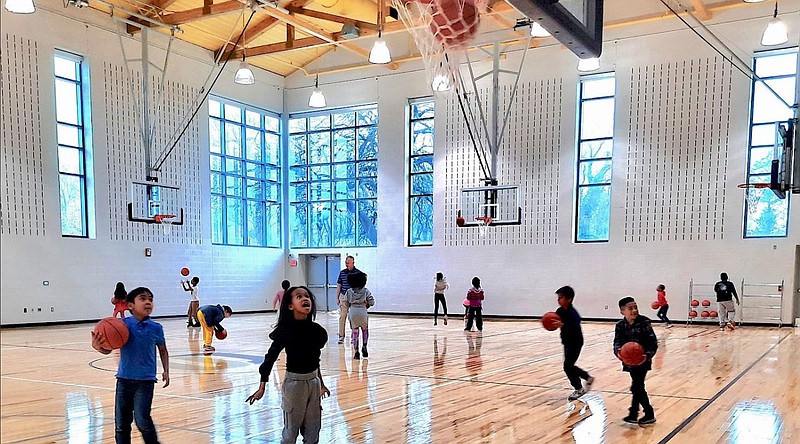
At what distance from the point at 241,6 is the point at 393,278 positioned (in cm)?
1017

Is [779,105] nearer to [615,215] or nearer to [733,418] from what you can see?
[615,215]

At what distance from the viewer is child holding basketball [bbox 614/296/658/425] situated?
582 centimetres

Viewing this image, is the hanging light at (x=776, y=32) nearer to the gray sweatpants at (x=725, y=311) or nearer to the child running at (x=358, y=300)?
the gray sweatpants at (x=725, y=311)

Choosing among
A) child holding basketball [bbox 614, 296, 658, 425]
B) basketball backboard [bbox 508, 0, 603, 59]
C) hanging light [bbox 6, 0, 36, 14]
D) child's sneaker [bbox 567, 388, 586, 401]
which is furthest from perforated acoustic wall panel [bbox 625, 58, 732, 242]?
hanging light [bbox 6, 0, 36, 14]

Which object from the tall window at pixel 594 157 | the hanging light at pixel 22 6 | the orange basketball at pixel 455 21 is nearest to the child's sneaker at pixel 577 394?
the orange basketball at pixel 455 21

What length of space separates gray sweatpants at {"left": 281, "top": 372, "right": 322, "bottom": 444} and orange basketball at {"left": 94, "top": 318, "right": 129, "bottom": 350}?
1.22m

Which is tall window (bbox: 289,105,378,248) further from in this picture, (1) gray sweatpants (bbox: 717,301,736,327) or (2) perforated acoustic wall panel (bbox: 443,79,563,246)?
(1) gray sweatpants (bbox: 717,301,736,327)

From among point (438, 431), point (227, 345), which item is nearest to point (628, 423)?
point (438, 431)

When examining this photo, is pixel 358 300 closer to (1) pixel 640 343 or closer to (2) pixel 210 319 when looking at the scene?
(2) pixel 210 319

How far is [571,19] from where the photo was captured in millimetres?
4414

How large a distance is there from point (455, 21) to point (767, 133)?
15.6 meters

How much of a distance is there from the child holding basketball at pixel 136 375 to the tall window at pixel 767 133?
16940mm

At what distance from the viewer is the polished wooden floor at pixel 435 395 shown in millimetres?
5465

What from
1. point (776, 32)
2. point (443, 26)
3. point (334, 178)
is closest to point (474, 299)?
point (776, 32)
